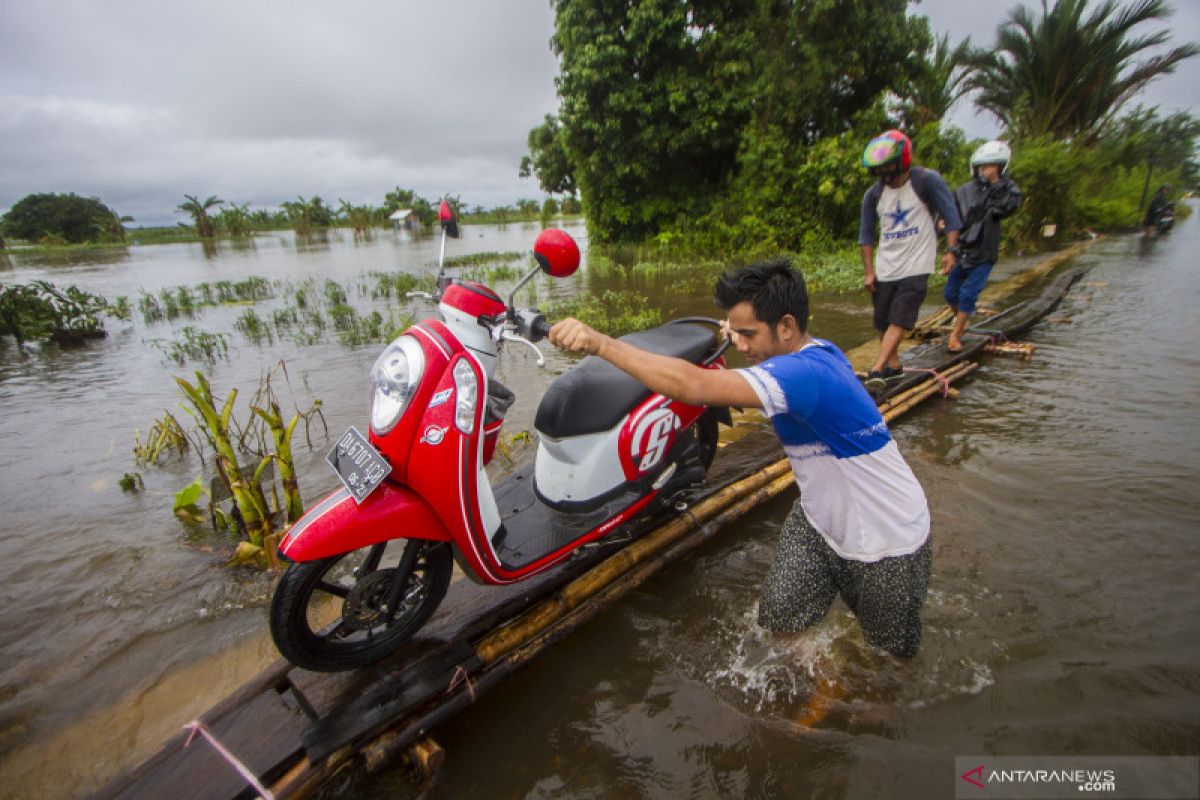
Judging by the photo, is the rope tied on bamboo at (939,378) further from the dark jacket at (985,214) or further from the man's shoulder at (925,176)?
the man's shoulder at (925,176)

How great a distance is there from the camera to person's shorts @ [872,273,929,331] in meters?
3.93

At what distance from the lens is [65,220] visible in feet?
130

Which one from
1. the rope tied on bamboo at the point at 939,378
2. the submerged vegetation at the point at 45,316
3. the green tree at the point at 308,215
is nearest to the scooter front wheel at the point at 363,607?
the rope tied on bamboo at the point at 939,378

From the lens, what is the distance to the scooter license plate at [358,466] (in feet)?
5.50

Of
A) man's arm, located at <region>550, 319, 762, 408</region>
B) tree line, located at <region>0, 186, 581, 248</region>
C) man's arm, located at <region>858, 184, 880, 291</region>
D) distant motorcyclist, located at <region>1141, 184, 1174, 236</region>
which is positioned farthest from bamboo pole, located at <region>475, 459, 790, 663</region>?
tree line, located at <region>0, 186, 581, 248</region>

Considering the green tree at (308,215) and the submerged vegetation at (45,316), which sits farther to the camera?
the green tree at (308,215)

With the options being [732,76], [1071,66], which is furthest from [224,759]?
[1071,66]

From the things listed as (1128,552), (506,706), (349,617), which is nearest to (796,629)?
(506,706)

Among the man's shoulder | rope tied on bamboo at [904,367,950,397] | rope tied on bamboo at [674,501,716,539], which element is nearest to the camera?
rope tied on bamboo at [674,501,716,539]

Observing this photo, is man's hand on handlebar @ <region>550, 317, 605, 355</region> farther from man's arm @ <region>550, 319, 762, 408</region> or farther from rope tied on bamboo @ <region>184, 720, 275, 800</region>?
rope tied on bamboo @ <region>184, 720, 275, 800</region>

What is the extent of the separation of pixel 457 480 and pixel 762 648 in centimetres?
140

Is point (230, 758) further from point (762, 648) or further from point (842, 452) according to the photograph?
point (842, 452)

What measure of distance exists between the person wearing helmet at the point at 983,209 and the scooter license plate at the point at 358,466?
478 centimetres

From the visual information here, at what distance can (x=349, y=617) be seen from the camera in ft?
5.91
